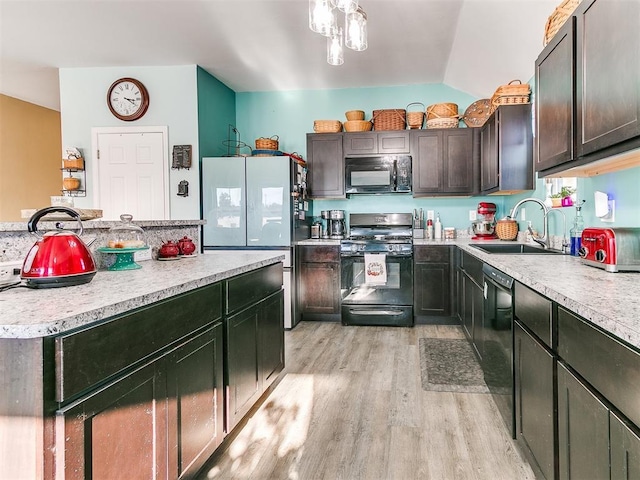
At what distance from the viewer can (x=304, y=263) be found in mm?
4473

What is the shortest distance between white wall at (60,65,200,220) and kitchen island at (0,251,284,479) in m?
2.46

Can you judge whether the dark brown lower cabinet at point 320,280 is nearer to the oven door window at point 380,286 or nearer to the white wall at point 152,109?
A: the oven door window at point 380,286

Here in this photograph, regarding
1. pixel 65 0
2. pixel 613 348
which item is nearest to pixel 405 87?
pixel 65 0

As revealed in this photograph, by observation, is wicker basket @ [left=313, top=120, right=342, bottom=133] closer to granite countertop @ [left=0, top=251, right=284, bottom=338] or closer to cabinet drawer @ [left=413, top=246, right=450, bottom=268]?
cabinet drawer @ [left=413, top=246, right=450, bottom=268]

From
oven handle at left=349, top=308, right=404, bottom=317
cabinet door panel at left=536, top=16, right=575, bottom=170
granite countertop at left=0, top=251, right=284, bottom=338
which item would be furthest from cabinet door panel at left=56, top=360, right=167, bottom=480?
oven handle at left=349, top=308, right=404, bottom=317

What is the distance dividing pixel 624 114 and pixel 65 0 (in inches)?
146

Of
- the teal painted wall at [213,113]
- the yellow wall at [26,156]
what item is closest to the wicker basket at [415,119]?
the teal painted wall at [213,113]

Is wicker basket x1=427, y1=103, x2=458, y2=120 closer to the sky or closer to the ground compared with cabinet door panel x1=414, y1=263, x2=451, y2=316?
closer to the sky

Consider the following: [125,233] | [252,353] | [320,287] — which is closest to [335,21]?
[125,233]

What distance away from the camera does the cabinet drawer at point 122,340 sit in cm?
99

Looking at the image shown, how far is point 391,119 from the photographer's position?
183 inches

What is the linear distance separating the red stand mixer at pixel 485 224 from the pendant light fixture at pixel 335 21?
275 centimetres

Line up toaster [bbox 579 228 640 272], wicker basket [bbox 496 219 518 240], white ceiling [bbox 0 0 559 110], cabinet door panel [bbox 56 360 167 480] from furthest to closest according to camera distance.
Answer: wicker basket [bbox 496 219 518 240]
white ceiling [bbox 0 0 559 110]
toaster [bbox 579 228 640 272]
cabinet door panel [bbox 56 360 167 480]

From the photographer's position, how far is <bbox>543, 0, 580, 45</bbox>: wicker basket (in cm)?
189
